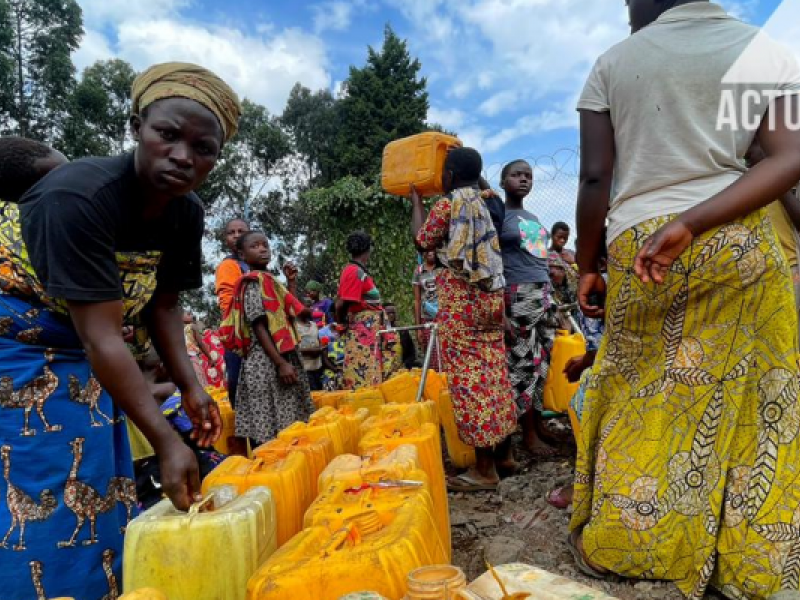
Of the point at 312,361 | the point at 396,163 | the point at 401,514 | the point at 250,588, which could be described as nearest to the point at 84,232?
the point at 250,588

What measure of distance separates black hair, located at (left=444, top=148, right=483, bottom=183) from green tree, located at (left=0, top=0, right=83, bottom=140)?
603 inches

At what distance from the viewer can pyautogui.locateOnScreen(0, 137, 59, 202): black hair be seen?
1.74 m

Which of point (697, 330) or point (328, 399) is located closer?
point (697, 330)

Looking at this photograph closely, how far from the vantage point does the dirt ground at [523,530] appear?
1.79 m

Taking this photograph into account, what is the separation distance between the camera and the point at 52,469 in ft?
4.89

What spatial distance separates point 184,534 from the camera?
1.23 meters

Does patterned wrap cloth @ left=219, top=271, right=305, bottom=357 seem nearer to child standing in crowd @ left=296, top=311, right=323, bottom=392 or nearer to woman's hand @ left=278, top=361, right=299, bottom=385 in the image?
woman's hand @ left=278, top=361, right=299, bottom=385

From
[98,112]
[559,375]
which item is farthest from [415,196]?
[98,112]

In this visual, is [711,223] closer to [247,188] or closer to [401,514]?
[401,514]

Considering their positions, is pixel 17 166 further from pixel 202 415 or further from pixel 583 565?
pixel 583 565

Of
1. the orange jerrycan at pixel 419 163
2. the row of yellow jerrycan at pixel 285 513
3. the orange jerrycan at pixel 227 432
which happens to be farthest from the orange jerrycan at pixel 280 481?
the orange jerrycan at pixel 419 163

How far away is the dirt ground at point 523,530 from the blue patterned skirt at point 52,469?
1.33 m

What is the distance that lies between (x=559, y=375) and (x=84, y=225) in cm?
341

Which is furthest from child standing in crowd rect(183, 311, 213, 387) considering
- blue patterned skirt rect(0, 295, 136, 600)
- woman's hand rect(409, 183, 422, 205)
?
blue patterned skirt rect(0, 295, 136, 600)
